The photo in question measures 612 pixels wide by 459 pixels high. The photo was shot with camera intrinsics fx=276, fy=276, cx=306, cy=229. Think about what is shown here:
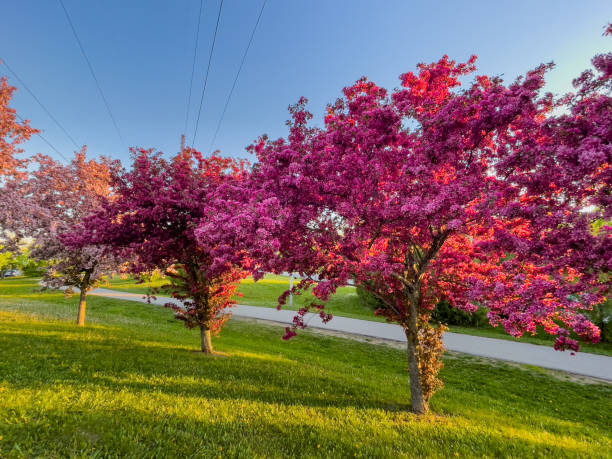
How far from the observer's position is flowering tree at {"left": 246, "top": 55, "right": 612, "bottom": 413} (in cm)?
377

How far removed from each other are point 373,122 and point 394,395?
628 centimetres

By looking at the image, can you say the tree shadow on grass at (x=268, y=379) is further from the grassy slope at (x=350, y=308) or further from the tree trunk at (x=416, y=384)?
the grassy slope at (x=350, y=308)

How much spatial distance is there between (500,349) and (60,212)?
19.9 metres

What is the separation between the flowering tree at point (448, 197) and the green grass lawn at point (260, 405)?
142 cm

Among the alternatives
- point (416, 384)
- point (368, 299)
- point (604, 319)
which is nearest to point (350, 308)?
point (368, 299)

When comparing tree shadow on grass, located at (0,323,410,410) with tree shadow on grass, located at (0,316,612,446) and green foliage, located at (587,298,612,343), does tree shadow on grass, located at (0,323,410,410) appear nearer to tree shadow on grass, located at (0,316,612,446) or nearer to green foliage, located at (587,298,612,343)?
tree shadow on grass, located at (0,316,612,446)

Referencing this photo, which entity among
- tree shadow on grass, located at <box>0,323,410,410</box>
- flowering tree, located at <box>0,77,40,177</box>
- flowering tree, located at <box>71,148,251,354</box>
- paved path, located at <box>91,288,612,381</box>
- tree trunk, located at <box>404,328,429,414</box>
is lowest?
paved path, located at <box>91,288,612,381</box>

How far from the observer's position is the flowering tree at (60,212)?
34.6 feet

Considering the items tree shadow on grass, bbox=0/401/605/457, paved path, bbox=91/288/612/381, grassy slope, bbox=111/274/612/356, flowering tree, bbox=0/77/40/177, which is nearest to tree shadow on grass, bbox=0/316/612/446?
tree shadow on grass, bbox=0/401/605/457

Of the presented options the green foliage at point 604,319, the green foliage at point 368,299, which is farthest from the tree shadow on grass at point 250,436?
the green foliage at point 368,299

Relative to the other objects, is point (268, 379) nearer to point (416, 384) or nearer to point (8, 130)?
point (416, 384)

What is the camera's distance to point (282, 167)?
534 cm

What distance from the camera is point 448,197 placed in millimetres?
4117

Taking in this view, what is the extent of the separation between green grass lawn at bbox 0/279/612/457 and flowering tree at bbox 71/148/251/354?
1.96 metres
